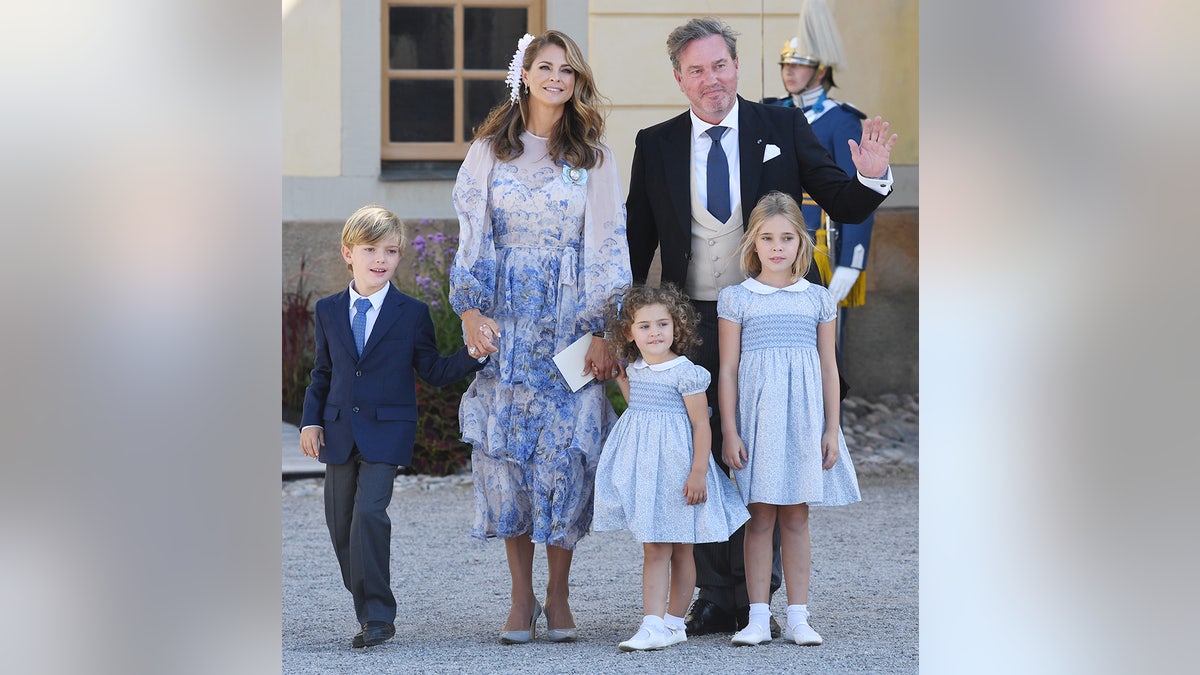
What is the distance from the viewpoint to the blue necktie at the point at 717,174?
180 inches

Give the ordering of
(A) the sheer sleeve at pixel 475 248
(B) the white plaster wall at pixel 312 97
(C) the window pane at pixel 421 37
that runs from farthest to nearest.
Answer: (C) the window pane at pixel 421 37
(B) the white plaster wall at pixel 312 97
(A) the sheer sleeve at pixel 475 248

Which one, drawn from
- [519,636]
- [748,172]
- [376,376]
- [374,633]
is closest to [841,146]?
[748,172]

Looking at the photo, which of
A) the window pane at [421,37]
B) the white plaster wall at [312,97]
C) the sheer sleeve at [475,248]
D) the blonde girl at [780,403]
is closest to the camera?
the blonde girl at [780,403]

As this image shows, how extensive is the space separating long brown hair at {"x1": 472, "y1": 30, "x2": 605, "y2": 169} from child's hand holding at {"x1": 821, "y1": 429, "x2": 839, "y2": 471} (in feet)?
3.26

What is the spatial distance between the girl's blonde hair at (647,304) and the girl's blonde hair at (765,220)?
0.21 meters

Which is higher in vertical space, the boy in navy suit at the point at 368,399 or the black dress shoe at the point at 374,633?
the boy in navy suit at the point at 368,399

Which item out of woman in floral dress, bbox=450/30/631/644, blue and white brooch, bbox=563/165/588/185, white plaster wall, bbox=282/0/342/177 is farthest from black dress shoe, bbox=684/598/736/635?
white plaster wall, bbox=282/0/342/177

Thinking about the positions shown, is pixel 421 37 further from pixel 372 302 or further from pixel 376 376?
pixel 376 376

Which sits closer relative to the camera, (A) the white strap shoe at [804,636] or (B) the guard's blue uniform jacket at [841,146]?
(A) the white strap shoe at [804,636]

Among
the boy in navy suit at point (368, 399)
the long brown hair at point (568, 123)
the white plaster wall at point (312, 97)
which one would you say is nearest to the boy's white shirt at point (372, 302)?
the boy in navy suit at point (368, 399)

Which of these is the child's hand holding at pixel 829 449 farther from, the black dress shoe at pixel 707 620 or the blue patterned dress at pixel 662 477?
the black dress shoe at pixel 707 620

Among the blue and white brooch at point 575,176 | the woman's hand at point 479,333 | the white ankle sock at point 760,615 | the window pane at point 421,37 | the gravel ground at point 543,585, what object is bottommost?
the gravel ground at point 543,585

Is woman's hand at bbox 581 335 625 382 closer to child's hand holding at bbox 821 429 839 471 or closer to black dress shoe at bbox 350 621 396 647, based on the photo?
child's hand holding at bbox 821 429 839 471
